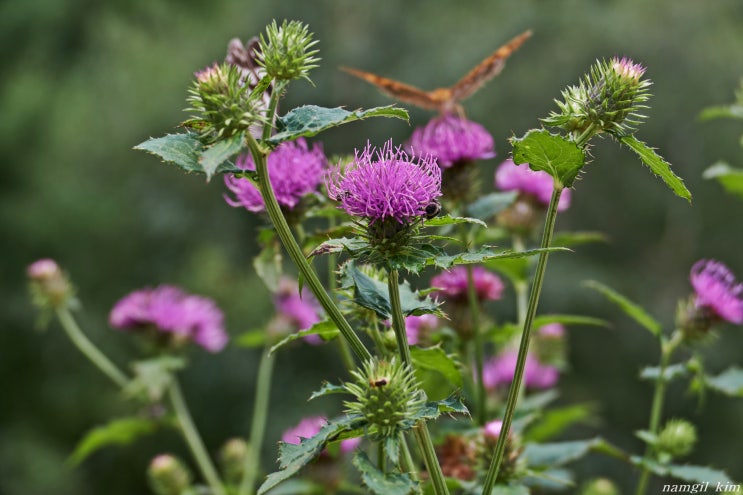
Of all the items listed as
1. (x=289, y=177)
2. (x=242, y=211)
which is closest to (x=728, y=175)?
(x=289, y=177)

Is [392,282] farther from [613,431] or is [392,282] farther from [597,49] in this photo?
[597,49]

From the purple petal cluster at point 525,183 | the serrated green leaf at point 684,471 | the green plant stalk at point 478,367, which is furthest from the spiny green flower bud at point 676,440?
the purple petal cluster at point 525,183

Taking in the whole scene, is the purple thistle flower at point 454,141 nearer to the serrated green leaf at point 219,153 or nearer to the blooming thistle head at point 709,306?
the blooming thistle head at point 709,306

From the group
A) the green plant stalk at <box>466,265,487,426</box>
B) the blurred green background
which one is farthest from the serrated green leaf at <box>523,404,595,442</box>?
the blurred green background

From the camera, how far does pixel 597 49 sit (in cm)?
1201

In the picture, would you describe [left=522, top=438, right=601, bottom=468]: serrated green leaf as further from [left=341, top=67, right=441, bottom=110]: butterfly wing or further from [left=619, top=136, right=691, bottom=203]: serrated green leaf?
[left=341, top=67, right=441, bottom=110]: butterfly wing

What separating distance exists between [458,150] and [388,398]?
0.86m

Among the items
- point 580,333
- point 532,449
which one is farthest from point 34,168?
point 532,449

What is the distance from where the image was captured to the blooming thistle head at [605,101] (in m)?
1.04

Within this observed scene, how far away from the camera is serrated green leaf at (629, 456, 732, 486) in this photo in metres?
1.52

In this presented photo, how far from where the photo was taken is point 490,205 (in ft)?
5.70

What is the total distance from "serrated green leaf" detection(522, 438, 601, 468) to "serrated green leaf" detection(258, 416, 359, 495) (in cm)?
60

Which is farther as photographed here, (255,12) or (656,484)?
(255,12)

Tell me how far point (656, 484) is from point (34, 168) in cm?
823
